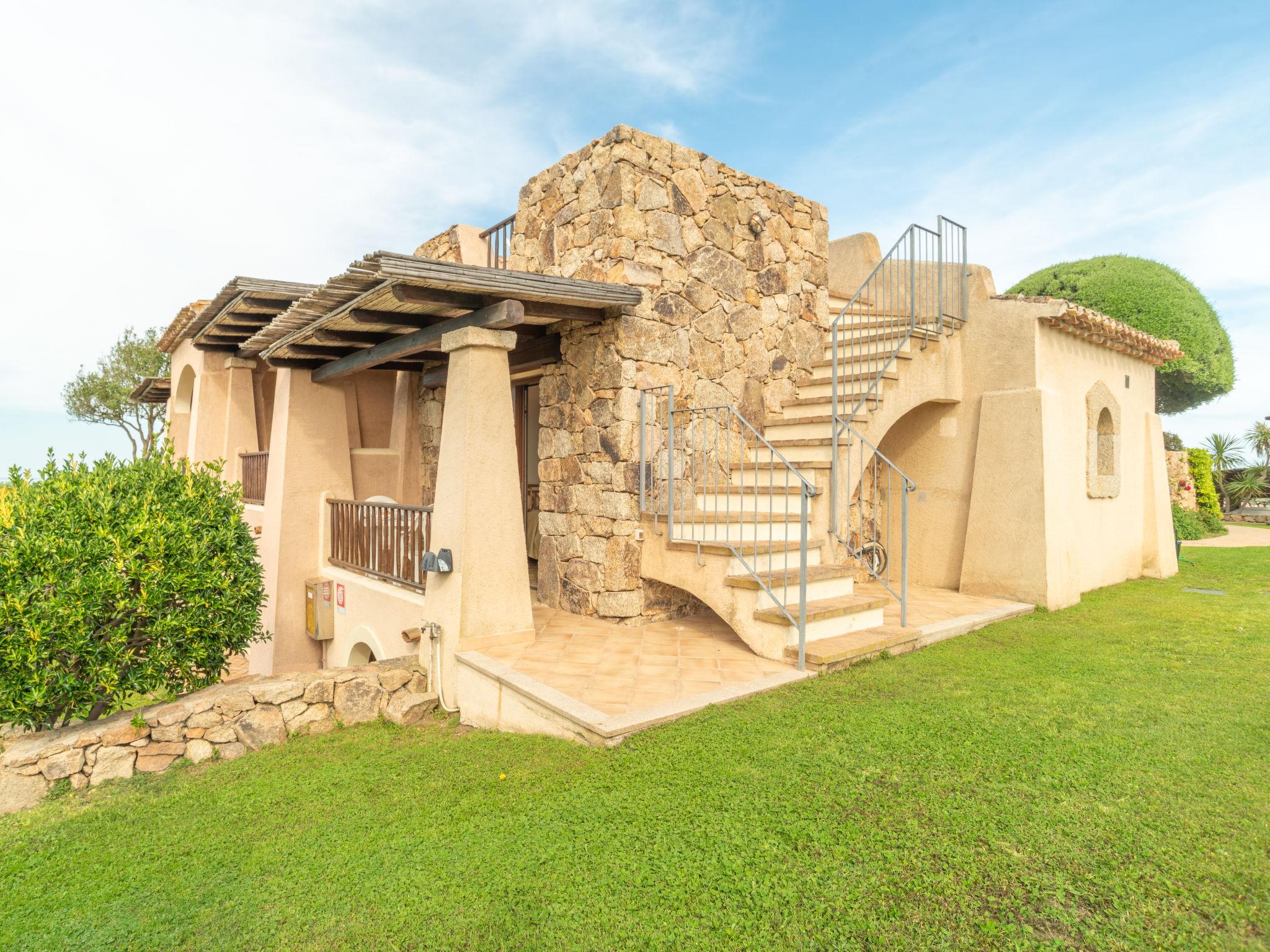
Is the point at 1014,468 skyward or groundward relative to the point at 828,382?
groundward

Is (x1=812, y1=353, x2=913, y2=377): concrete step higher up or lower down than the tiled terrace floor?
higher up

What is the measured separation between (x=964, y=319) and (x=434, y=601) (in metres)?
6.54

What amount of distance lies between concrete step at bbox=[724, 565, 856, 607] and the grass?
32.1 inches

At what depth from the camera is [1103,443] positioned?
9055mm

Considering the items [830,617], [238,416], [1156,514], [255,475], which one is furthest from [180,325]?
[1156,514]

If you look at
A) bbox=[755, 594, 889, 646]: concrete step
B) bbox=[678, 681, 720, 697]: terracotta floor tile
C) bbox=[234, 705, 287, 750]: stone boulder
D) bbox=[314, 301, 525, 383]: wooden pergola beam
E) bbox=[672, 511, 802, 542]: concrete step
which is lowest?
bbox=[234, 705, 287, 750]: stone boulder

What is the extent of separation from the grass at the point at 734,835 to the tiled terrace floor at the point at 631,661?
1.40ft

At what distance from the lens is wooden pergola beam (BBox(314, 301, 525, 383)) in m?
5.23

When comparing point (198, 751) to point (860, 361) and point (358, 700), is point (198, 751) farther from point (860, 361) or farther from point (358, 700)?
point (860, 361)

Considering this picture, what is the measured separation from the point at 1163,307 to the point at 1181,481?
4.29 m

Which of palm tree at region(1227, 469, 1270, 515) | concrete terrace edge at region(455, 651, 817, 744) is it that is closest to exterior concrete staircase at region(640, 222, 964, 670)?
concrete terrace edge at region(455, 651, 817, 744)

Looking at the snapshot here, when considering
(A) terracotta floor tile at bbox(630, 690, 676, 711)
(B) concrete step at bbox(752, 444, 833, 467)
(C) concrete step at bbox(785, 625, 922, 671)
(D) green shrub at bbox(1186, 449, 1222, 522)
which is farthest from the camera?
(D) green shrub at bbox(1186, 449, 1222, 522)

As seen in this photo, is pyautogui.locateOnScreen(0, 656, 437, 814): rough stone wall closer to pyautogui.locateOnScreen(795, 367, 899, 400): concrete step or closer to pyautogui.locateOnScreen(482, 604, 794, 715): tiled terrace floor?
pyautogui.locateOnScreen(482, 604, 794, 715): tiled terrace floor

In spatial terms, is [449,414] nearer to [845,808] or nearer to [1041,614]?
[845,808]
